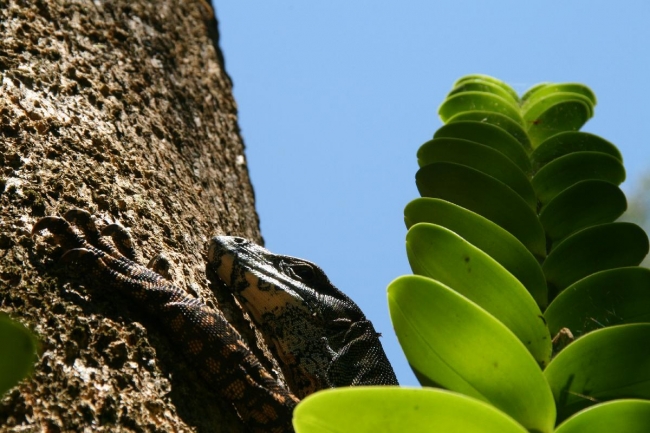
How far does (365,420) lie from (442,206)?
0.97 meters

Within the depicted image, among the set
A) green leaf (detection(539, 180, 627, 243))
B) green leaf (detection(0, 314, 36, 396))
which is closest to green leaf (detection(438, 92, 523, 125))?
green leaf (detection(539, 180, 627, 243))

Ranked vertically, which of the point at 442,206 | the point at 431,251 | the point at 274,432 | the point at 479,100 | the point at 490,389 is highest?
the point at 479,100

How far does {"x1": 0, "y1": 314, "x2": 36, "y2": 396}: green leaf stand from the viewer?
0.77m

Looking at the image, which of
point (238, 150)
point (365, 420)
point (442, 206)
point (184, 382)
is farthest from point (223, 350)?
point (238, 150)

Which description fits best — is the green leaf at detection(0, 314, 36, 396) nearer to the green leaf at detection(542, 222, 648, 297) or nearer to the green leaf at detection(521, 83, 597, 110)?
the green leaf at detection(542, 222, 648, 297)

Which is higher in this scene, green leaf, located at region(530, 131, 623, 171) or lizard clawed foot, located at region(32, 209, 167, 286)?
green leaf, located at region(530, 131, 623, 171)

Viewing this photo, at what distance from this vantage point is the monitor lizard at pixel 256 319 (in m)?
2.43

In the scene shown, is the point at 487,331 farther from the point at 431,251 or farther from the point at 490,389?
the point at 431,251

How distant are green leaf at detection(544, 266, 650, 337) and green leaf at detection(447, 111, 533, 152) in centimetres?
100

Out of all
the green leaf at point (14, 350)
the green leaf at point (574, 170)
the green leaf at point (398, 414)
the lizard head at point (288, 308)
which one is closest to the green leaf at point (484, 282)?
the green leaf at point (398, 414)

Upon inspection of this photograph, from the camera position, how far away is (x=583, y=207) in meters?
2.32

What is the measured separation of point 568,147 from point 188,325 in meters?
1.42

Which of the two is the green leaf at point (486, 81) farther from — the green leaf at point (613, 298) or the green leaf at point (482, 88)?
the green leaf at point (613, 298)

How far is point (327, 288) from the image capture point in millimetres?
3650
